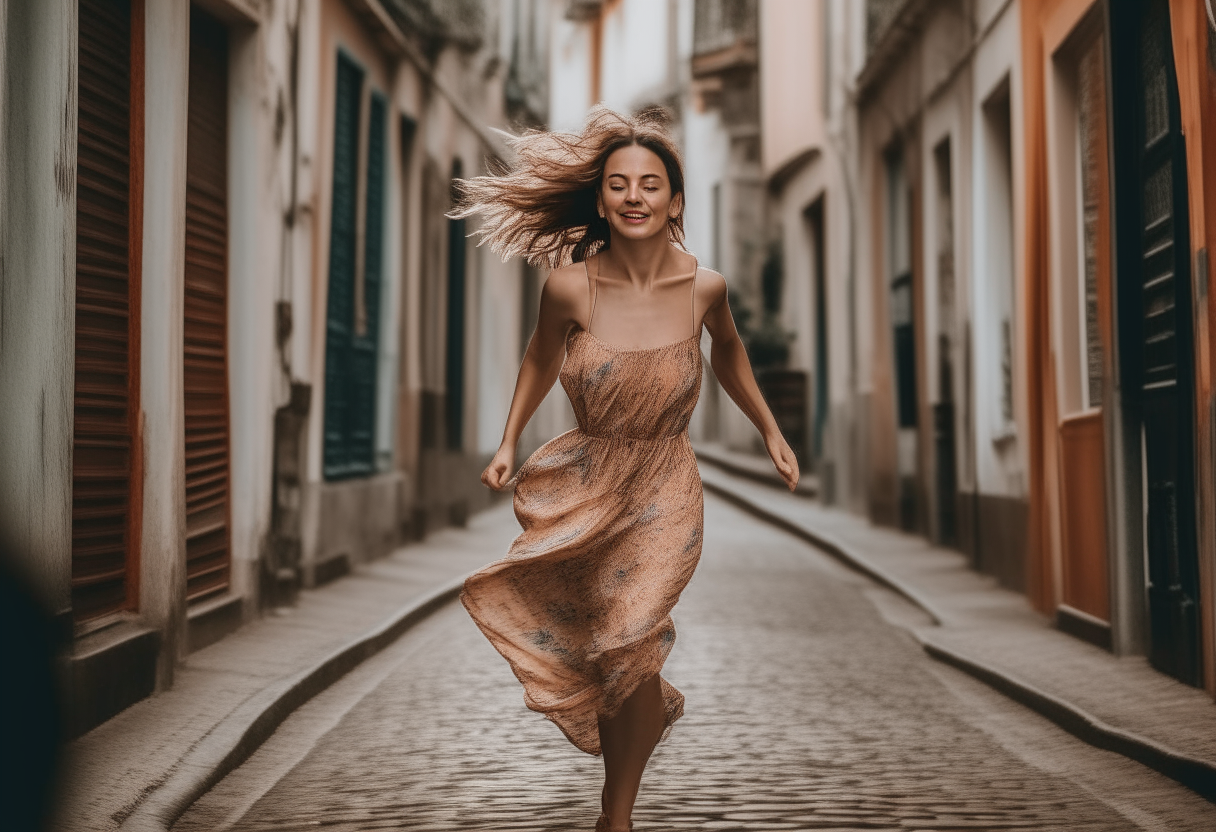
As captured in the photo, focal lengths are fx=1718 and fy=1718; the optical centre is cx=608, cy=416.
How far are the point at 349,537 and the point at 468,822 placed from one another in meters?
8.16

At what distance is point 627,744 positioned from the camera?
4.72 m

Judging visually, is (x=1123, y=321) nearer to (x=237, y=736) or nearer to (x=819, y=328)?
(x=237, y=736)

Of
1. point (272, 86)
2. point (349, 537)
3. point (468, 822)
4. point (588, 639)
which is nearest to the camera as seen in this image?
point (588, 639)

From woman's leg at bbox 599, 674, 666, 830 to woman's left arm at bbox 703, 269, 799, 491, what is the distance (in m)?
0.76

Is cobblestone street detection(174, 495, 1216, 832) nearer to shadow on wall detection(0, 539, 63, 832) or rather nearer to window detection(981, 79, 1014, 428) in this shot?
shadow on wall detection(0, 539, 63, 832)

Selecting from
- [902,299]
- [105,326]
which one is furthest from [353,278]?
[105,326]

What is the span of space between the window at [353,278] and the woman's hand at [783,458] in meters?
8.11

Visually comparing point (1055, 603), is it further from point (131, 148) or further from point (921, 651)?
point (131, 148)

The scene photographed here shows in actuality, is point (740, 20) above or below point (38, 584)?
above

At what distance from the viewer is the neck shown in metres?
4.84

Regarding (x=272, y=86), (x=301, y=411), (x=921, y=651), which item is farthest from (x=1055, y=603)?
(x=272, y=86)

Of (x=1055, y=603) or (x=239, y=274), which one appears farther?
(x=1055, y=603)

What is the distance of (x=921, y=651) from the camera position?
→ 9562mm

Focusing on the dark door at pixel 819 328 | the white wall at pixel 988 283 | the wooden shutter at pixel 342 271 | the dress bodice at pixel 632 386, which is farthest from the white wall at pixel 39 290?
the dark door at pixel 819 328
